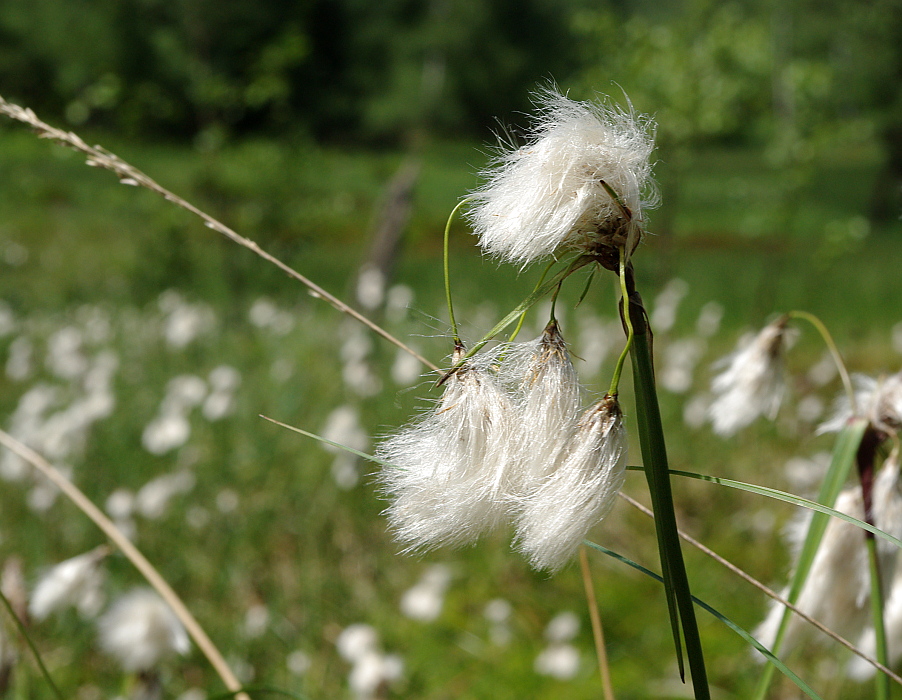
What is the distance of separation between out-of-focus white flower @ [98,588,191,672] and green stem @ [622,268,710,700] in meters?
0.56

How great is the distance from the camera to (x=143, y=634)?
78cm

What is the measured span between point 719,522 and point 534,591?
27.6 inches

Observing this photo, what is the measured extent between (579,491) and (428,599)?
5.03 feet

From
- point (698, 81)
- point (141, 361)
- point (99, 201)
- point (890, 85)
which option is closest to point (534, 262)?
point (141, 361)

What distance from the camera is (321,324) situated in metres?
4.36

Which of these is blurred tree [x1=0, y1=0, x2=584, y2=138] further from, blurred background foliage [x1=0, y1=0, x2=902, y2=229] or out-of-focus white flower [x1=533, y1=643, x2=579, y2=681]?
out-of-focus white flower [x1=533, y1=643, x2=579, y2=681]

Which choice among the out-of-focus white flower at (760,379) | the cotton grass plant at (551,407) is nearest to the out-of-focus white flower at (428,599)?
the out-of-focus white flower at (760,379)

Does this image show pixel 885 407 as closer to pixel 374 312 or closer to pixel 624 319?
pixel 624 319

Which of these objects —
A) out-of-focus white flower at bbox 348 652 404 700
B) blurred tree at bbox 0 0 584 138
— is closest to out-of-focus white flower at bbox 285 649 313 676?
out-of-focus white flower at bbox 348 652 404 700

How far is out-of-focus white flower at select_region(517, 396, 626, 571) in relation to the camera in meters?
0.35

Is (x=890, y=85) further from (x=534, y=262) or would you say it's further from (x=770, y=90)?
(x=534, y=262)

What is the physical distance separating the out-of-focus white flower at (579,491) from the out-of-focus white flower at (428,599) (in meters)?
1.50

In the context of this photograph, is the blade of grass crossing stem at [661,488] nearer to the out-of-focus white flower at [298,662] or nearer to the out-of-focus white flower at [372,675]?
the out-of-focus white flower at [372,675]

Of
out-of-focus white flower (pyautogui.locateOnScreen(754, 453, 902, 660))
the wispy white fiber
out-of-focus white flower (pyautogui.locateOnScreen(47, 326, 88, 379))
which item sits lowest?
out-of-focus white flower (pyautogui.locateOnScreen(47, 326, 88, 379))
